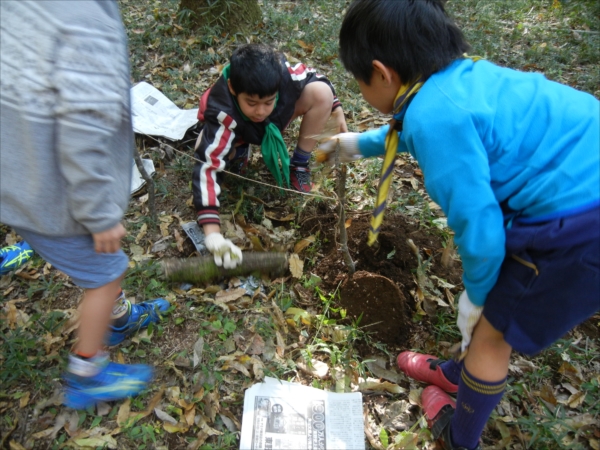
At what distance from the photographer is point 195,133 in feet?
11.3

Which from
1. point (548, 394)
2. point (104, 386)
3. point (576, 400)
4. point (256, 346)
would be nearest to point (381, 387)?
point (256, 346)

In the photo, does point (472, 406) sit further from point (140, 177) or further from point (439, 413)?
point (140, 177)

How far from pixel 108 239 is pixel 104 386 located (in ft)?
2.71

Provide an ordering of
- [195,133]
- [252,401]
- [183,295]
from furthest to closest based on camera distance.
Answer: [195,133] → [183,295] → [252,401]

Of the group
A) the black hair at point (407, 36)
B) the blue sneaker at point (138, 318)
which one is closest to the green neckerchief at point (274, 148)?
the blue sneaker at point (138, 318)

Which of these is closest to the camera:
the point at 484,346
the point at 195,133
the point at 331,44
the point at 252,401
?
the point at 484,346

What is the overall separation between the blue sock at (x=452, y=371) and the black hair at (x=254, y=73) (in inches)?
70.4

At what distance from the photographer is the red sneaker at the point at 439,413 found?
1.96 m

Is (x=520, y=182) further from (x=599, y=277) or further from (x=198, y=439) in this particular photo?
(x=198, y=439)

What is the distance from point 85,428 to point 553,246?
2.12 meters

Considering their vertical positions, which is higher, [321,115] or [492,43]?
[492,43]

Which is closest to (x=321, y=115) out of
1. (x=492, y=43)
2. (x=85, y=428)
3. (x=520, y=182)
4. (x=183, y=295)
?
(x=183, y=295)

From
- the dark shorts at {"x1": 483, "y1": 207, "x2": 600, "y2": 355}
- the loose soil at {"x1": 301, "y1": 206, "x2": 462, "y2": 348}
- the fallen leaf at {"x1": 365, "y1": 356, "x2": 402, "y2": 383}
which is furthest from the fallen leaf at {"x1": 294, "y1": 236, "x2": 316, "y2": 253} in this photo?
the dark shorts at {"x1": 483, "y1": 207, "x2": 600, "y2": 355}

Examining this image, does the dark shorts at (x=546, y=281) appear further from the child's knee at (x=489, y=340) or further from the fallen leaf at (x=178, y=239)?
the fallen leaf at (x=178, y=239)
